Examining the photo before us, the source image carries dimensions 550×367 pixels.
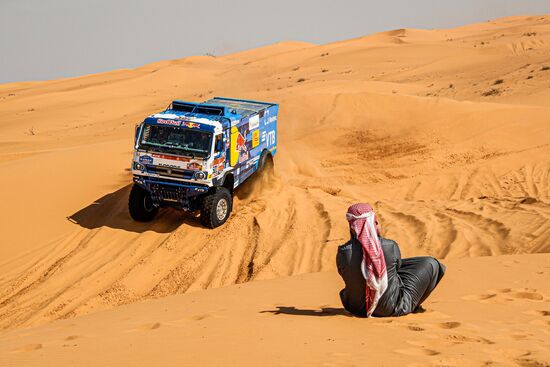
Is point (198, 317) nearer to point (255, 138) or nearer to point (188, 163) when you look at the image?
point (188, 163)

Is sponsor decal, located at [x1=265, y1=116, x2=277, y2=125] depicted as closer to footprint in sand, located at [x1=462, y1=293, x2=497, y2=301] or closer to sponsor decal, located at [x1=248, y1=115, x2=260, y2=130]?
sponsor decal, located at [x1=248, y1=115, x2=260, y2=130]

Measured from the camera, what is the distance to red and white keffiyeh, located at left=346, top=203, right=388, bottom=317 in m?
6.70

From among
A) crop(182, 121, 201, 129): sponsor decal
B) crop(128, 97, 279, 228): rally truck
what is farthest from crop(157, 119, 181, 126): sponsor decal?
crop(182, 121, 201, 129): sponsor decal

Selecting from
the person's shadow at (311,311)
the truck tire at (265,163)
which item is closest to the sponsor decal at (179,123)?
the truck tire at (265,163)

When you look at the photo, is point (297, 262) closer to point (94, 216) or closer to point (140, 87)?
point (94, 216)

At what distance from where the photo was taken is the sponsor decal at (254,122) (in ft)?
50.5

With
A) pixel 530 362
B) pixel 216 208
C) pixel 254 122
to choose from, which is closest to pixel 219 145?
pixel 216 208

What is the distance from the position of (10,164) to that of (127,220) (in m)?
7.05

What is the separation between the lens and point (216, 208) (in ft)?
45.5

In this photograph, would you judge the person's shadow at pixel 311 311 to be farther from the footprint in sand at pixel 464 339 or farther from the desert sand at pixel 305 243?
the footprint in sand at pixel 464 339

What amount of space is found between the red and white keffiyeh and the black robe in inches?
2.8

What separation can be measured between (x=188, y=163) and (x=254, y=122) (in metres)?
2.46

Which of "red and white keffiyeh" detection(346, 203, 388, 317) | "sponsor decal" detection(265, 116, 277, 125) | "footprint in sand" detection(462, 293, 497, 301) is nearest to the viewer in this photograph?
"red and white keffiyeh" detection(346, 203, 388, 317)

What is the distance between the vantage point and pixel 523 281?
28.0 ft
